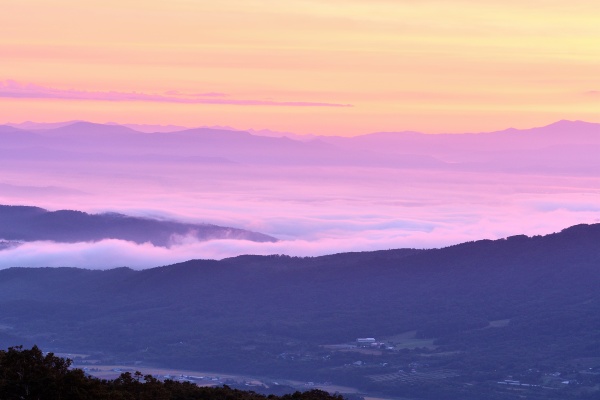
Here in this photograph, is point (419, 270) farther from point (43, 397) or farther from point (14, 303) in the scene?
point (43, 397)

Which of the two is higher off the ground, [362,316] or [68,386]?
[362,316]

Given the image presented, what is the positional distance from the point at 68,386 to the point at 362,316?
112 meters

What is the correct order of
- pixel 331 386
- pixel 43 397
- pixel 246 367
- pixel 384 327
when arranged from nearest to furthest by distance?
pixel 43 397 → pixel 331 386 → pixel 246 367 → pixel 384 327

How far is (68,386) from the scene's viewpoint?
48.2 m

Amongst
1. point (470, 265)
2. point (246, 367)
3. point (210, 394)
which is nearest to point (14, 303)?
point (246, 367)

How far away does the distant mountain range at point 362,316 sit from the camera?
437 ft

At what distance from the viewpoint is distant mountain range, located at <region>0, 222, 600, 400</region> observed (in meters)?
133

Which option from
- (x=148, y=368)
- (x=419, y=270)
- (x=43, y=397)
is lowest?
(x=43, y=397)

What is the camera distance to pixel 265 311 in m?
165

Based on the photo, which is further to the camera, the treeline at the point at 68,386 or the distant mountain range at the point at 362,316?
the distant mountain range at the point at 362,316

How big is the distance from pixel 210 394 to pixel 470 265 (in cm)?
11773

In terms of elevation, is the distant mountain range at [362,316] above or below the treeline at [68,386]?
above

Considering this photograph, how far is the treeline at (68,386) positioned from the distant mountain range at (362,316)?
68.0 m

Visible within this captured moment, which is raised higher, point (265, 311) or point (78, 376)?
point (265, 311)
